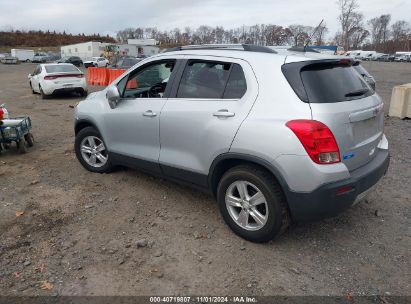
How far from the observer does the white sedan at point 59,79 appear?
46.0 feet

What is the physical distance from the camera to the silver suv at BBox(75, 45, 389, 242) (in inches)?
116

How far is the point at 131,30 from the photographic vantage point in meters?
124

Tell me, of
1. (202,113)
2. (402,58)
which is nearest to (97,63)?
(202,113)

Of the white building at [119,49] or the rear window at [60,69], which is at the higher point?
the white building at [119,49]

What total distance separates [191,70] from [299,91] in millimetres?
1319

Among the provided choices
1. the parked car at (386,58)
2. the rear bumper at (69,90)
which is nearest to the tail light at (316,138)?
the rear bumper at (69,90)

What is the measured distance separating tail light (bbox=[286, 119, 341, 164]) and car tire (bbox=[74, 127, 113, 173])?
3.02 meters

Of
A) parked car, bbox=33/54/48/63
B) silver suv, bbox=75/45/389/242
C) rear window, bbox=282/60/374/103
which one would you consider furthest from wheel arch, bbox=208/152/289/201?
parked car, bbox=33/54/48/63

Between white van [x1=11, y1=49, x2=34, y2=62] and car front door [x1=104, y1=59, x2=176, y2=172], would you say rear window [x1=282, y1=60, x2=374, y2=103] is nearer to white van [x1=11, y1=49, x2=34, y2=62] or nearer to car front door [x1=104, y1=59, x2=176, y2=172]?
car front door [x1=104, y1=59, x2=176, y2=172]

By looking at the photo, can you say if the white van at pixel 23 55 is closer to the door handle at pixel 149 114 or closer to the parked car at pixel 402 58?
the parked car at pixel 402 58

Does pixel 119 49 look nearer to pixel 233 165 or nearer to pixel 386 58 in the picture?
pixel 386 58

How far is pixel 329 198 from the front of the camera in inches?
117

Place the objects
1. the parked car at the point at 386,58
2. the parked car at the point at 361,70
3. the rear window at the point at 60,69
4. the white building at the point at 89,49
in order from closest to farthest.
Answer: the parked car at the point at 361,70 < the rear window at the point at 60,69 < the white building at the point at 89,49 < the parked car at the point at 386,58

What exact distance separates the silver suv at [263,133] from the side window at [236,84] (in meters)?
0.01
